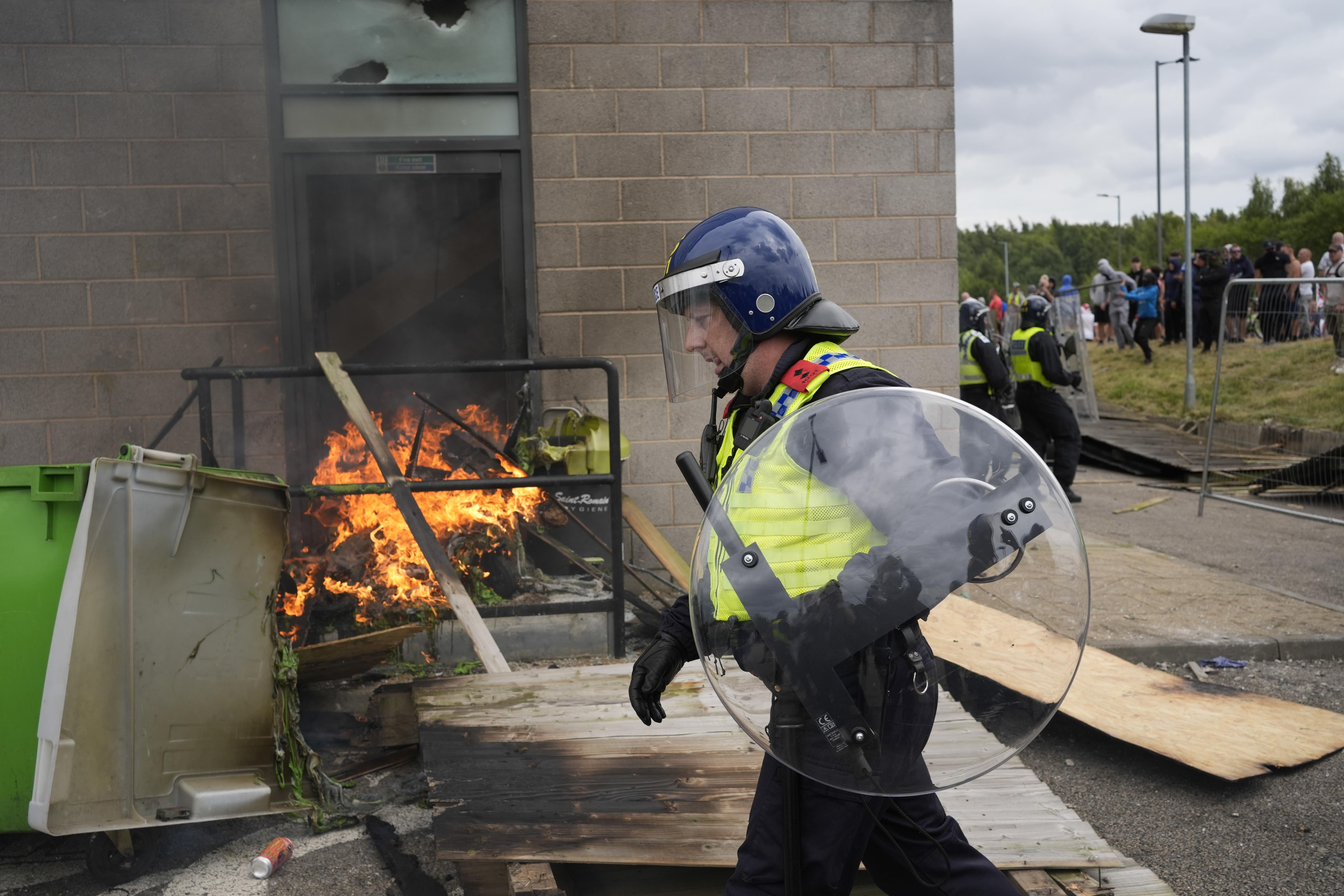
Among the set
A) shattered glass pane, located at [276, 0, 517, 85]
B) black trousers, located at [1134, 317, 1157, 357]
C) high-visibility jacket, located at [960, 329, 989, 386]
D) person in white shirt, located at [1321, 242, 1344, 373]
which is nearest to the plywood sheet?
shattered glass pane, located at [276, 0, 517, 85]

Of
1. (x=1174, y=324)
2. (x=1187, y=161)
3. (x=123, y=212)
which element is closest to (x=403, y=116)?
(x=123, y=212)

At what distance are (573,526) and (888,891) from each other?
3800mm

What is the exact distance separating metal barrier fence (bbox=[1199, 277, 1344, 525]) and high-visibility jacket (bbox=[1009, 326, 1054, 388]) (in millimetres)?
1423

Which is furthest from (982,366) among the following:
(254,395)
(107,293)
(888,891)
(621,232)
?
(888,891)

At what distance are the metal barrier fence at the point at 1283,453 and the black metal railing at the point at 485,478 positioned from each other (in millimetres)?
5326

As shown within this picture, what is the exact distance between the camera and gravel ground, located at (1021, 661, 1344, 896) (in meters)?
3.28

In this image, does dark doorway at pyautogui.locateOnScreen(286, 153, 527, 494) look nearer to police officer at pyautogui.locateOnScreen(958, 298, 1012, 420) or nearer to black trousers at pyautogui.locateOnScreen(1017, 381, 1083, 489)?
police officer at pyautogui.locateOnScreen(958, 298, 1012, 420)

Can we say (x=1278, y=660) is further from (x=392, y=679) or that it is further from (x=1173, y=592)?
(x=392, y=679)

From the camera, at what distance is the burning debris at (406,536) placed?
5.10 meters

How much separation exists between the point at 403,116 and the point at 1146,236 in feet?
294

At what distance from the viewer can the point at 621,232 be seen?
6.25 metres

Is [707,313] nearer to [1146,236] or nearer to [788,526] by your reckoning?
[788,526]

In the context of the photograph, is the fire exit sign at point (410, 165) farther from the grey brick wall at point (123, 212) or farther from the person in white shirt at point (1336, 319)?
the person in white shirt at point (1336, 319)

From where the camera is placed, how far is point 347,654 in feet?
13.8
